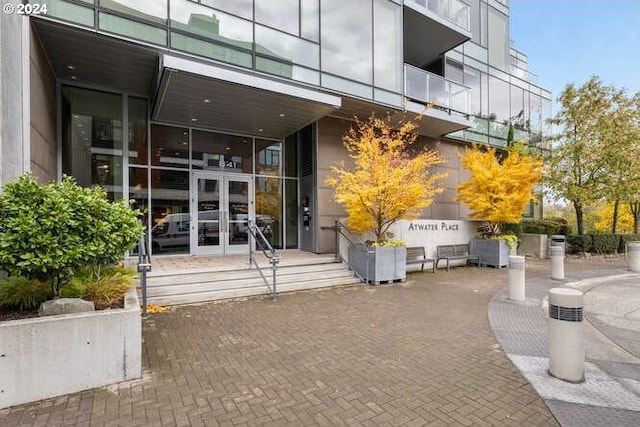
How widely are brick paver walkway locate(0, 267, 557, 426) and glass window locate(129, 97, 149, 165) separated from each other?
226 inches

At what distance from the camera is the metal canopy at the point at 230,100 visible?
749 cm

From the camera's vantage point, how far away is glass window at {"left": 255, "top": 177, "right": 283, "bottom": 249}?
11.9m

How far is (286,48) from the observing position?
9133mm

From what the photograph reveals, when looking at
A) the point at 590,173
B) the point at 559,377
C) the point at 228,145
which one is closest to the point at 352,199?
the point at 228,145

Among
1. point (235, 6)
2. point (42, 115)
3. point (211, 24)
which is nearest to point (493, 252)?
point (235, 6)

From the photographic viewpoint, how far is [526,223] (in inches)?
707

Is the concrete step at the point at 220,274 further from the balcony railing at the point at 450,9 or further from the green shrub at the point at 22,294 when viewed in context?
the balcony railing at the point at 450,9

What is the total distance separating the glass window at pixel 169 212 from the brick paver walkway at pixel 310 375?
179 inches

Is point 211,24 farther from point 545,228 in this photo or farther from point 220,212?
point 545,228

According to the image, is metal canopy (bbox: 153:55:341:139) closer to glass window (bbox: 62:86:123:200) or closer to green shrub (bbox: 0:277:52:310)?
glass window (bbox: 62:86:123:200)

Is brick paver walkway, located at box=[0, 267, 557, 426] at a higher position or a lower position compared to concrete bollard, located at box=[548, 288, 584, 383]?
lower

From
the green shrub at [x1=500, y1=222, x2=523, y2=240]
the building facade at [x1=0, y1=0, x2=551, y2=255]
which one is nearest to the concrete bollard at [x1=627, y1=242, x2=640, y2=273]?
the green shrub at [x1=500, y1=222, x2=523, y2=240]

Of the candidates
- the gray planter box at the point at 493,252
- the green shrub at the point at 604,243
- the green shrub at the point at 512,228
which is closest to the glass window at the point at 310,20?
the gray planter box at the point at 493,252

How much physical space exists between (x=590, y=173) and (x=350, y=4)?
1353 cm
